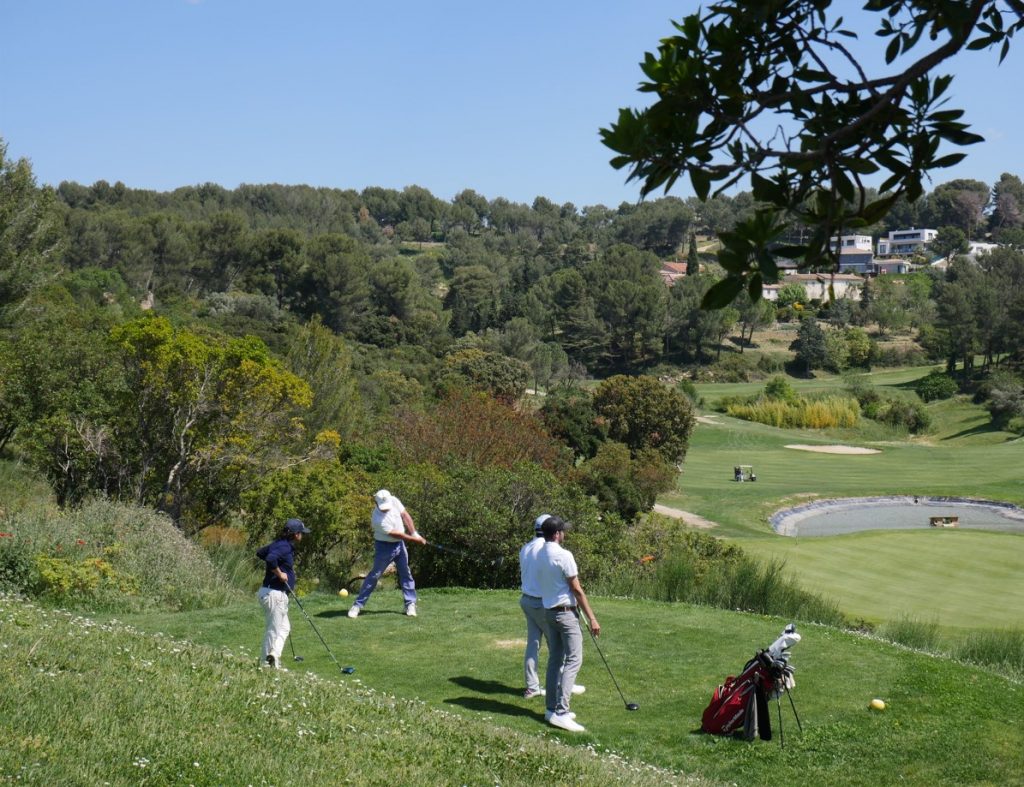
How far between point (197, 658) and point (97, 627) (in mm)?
1553

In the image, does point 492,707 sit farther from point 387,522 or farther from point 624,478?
point 624,478

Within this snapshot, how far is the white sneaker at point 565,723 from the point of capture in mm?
8992

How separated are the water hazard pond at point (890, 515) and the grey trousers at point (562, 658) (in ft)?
117

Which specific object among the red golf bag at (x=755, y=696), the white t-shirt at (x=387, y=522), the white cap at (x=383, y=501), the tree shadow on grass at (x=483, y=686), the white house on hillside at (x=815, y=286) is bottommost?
the tree shadow on grass at (x=483, y=686)

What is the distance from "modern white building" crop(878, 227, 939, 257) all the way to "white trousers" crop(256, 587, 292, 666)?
179309 millimetres

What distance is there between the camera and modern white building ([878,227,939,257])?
177625 mm

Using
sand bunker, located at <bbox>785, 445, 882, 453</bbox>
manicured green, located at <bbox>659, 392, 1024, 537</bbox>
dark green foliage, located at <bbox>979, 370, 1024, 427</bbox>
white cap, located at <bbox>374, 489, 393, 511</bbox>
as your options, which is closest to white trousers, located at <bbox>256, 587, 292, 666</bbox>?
white cap, located at <bbox>374, 489, 393, 511</bbox>

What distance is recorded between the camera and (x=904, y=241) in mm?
179000

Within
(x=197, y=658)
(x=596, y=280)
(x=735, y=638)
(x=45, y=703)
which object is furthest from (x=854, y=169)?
(x=596, y=280)

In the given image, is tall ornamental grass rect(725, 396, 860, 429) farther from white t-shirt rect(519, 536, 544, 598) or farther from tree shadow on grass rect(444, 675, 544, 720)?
white t-shirt rect(519, 536, 544, 598)

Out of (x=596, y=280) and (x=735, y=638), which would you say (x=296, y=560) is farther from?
(x=596, y=280)

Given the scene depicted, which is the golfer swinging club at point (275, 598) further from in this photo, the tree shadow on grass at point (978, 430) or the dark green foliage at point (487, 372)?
the tree shadow on grass at point (978, 430)

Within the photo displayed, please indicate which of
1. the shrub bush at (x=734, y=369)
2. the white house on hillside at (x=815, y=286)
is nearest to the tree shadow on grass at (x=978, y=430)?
the shrub bush at (x=734, y=369)

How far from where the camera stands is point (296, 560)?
2075 centimetres
